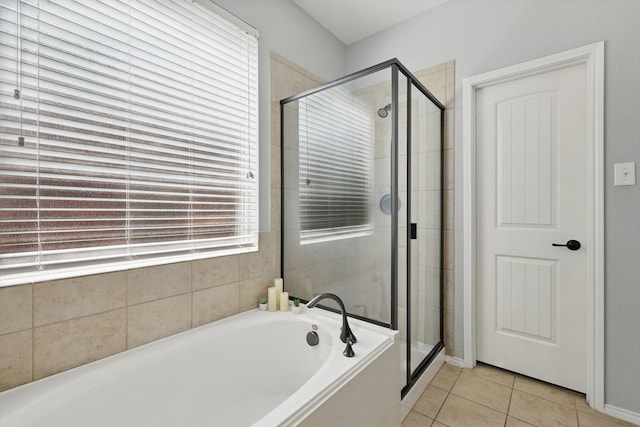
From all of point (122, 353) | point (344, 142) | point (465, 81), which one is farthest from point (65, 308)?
point (465, 81)

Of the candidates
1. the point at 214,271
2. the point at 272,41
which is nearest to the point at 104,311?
the point at 214,271

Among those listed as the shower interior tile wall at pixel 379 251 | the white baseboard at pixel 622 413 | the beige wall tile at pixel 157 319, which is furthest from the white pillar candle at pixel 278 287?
the white baseboard at pixel 622 413

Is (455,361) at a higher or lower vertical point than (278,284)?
lower

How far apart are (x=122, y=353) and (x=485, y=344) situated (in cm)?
225

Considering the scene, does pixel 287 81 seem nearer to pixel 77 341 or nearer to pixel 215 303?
pixel 215 303

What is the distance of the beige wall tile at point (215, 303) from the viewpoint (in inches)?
62.3

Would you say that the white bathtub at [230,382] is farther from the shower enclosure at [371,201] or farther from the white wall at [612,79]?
the white wall at [612,79]

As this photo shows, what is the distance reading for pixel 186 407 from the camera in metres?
1.32

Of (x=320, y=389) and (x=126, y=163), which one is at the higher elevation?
(x=126, y=163)

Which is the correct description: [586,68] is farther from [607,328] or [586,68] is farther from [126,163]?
[126,163]

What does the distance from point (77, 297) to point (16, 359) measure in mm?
254

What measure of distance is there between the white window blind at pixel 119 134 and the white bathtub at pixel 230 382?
1.36 ft

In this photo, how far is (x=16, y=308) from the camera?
1.06 meters

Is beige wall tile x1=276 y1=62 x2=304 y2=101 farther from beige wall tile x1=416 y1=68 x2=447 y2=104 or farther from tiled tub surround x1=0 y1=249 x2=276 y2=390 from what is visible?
tiled tub surround x1=0 y1=249 x2=276 y2=390
